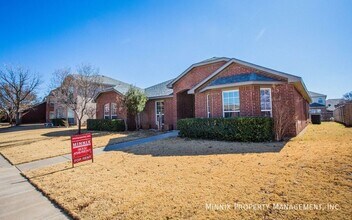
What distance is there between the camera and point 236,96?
41.4 feet

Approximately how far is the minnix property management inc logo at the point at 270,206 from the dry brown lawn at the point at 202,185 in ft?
0.24

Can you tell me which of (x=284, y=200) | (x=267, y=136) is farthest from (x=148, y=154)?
(x=267, y=136)

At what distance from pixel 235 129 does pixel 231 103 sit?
2.69m

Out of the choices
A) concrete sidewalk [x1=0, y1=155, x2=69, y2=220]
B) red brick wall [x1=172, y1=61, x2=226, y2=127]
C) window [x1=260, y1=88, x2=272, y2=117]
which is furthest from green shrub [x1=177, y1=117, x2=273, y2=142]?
concrete sidewalk [x1=0, y1=155, x2=69, y2=220]

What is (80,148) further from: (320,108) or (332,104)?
(332,104)

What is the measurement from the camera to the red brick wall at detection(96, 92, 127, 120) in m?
19.2

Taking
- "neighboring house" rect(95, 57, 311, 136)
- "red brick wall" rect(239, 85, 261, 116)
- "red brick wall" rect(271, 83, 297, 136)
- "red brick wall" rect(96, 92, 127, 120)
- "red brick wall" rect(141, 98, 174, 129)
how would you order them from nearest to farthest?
"red brick wall" rect(271, 83, 297, 136) → "neighboring house" rect(95, 57, 311, 136) → "red brick wall" rect(239, 85, 261, 116) → "red brick wall" rect(141, 98, 174, 129) → "red brick wall" rect(96, 92, 127, 120)

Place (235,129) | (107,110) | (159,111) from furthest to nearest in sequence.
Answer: (107,110) → (159,111) → (235,129)

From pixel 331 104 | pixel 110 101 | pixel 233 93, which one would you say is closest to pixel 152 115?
pixel 110 101

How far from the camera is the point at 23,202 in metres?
4.32

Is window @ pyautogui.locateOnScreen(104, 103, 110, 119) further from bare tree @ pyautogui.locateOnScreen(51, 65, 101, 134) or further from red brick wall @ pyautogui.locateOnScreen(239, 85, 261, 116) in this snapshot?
red brick wall @ pyautogui.locateOnScreen(239, 85, 261, 116)

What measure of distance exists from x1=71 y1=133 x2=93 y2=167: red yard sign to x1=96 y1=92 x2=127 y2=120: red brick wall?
1148 centimetres

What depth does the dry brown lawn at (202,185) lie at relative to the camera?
3445mm

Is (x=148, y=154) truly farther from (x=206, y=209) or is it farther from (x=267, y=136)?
(x=267, y=136)
